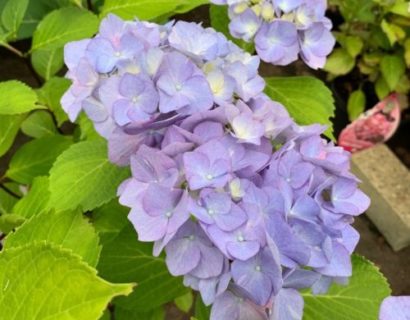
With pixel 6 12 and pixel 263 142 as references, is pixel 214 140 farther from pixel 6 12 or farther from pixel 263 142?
pixel 6 12

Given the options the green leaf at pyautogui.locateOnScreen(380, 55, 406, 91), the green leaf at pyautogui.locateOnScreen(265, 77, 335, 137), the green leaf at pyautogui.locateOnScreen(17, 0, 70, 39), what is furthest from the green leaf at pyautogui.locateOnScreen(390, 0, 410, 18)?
the green leaf at pyautogui.locateOnScreen(17, 0, 70, 39)

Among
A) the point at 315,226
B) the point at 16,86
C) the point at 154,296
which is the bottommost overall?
the point at 154,296

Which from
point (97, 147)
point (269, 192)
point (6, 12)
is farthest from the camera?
point (6, 12)

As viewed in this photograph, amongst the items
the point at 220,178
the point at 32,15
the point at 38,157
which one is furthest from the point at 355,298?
the point at 32,15

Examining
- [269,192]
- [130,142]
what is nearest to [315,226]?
[269,192]

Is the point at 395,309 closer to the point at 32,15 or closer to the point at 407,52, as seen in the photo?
the point at 32,15

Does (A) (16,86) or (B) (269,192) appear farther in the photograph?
(A) (16,86)

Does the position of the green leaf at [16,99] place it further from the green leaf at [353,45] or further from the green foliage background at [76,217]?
the green leaf at [353,45]
